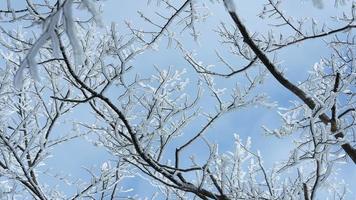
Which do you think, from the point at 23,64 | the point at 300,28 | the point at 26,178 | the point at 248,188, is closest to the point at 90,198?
the point at 26,178

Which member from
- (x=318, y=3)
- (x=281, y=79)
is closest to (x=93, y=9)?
(x=318, y=3)

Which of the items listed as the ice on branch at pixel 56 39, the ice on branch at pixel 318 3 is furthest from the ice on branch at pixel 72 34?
the ice on branch at pixel 318 3

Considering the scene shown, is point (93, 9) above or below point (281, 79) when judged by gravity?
below

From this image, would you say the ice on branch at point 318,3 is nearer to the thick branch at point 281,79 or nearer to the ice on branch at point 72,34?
the ice on branch at point 72,34

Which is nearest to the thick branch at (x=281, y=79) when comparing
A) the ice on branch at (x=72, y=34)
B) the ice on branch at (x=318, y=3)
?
the ice on branch at (x=318, y=3)

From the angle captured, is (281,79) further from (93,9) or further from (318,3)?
(93,9)

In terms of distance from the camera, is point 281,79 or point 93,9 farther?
point 281,79

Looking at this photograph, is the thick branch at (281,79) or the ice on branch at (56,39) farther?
the thick branch at (281,79)

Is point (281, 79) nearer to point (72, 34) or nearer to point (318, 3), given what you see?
point (318, 3)

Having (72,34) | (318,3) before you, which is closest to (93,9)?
(72,34)

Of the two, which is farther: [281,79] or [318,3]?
[281,79]

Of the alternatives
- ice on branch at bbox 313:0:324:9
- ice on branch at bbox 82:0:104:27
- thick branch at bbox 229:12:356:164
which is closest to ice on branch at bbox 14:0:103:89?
ice on branch at bbox 82:0:104:27

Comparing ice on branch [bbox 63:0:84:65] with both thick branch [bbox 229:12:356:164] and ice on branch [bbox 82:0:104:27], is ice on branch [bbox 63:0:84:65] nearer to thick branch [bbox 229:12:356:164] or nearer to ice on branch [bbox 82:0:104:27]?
ice on branch [bbox 82:0:104:27]

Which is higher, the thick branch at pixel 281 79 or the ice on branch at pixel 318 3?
the thick branch at pixel 281 79
